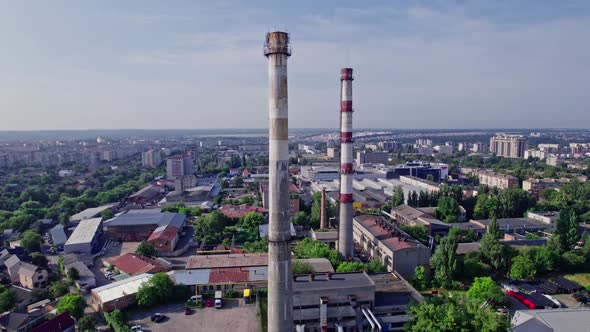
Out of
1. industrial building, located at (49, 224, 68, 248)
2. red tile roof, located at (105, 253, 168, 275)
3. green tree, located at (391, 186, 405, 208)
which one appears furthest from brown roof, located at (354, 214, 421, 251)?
industrial building, located at (49, 224, 68, 248)

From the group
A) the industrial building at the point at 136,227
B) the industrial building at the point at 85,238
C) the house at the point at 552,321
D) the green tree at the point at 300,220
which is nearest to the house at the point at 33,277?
the industrial building at the point at 85,238

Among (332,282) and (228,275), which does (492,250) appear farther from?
(228,275)

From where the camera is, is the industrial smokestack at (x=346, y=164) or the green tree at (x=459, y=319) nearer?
the green tree at (x=459, y=319)

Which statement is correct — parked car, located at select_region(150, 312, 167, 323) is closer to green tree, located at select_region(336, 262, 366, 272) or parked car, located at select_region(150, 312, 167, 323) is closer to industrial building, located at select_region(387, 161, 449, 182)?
green tree, located at select_region(336, 262, 366, 272)

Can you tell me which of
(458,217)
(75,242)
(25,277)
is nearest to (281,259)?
(25,277)

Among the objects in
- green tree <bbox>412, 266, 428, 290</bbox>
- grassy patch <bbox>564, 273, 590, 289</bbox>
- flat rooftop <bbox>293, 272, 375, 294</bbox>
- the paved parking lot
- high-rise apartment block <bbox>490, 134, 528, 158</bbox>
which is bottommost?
the paved parking lot

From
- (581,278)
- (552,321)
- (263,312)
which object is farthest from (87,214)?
(581,278)

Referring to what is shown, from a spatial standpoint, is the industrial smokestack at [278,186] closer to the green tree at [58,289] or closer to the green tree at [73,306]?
the green tree at [73,306]
